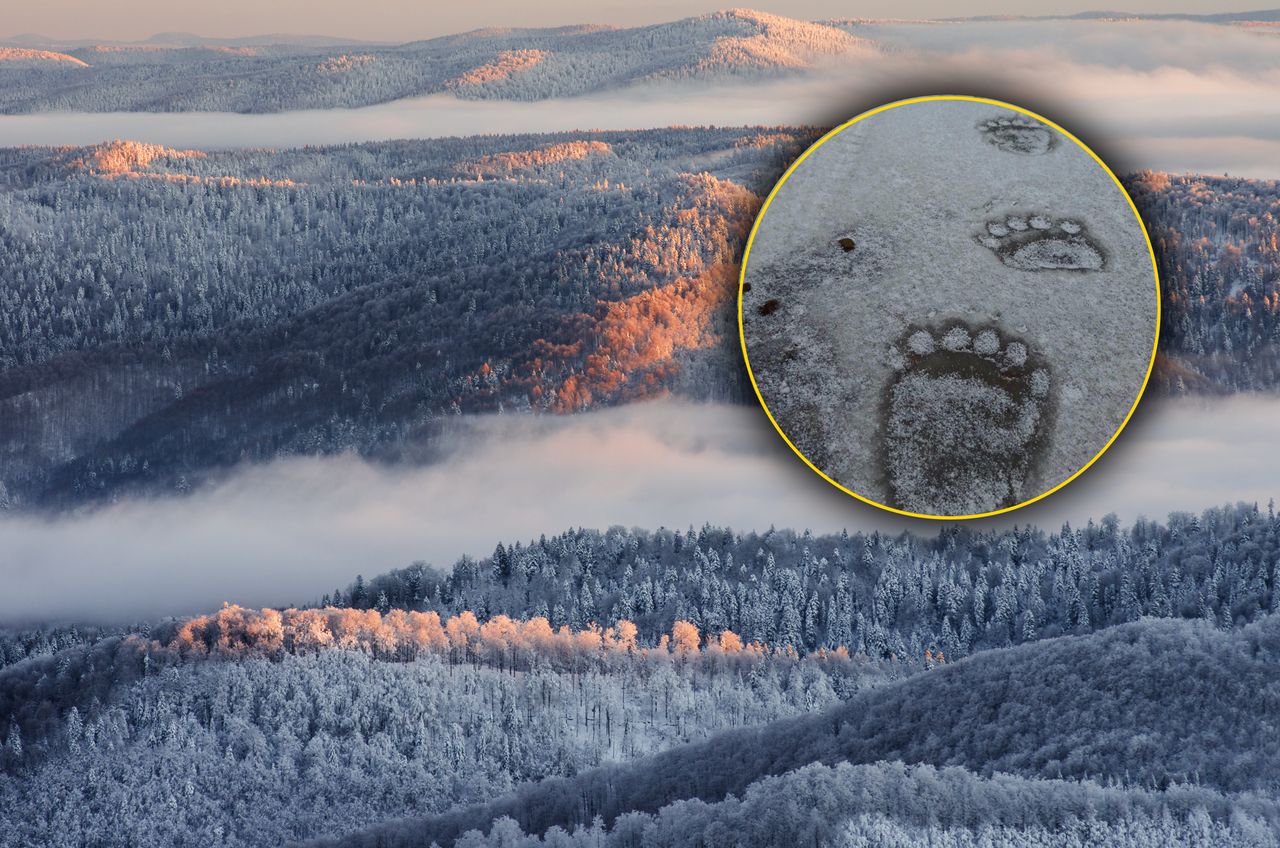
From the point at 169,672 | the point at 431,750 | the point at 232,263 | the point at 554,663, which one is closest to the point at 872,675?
the point at 554,663

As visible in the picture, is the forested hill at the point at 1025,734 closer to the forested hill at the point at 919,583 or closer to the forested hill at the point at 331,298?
the forested hill at the point at 919,583

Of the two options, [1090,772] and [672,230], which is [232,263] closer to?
[672,230]

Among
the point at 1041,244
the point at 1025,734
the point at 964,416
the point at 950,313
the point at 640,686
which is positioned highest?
the point at 1041,244

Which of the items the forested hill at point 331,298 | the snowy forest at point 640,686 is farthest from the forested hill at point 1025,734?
the forested hill at point 331,298

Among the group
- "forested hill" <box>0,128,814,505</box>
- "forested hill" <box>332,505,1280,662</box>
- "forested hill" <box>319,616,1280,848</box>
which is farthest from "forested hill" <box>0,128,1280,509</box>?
"forested hill" <box>319,616,1280,848</box>

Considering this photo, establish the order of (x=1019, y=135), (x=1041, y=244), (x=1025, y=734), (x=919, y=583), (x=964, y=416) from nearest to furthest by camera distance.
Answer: (x=964, y=416), (x=1041, y=244), (x=1019, y=135), (x=1025, y=734), (x=919, y=583)

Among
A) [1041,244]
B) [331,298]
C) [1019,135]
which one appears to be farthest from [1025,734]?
[331,298]

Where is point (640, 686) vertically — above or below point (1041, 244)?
below

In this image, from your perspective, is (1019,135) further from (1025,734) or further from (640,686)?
(640,686)
